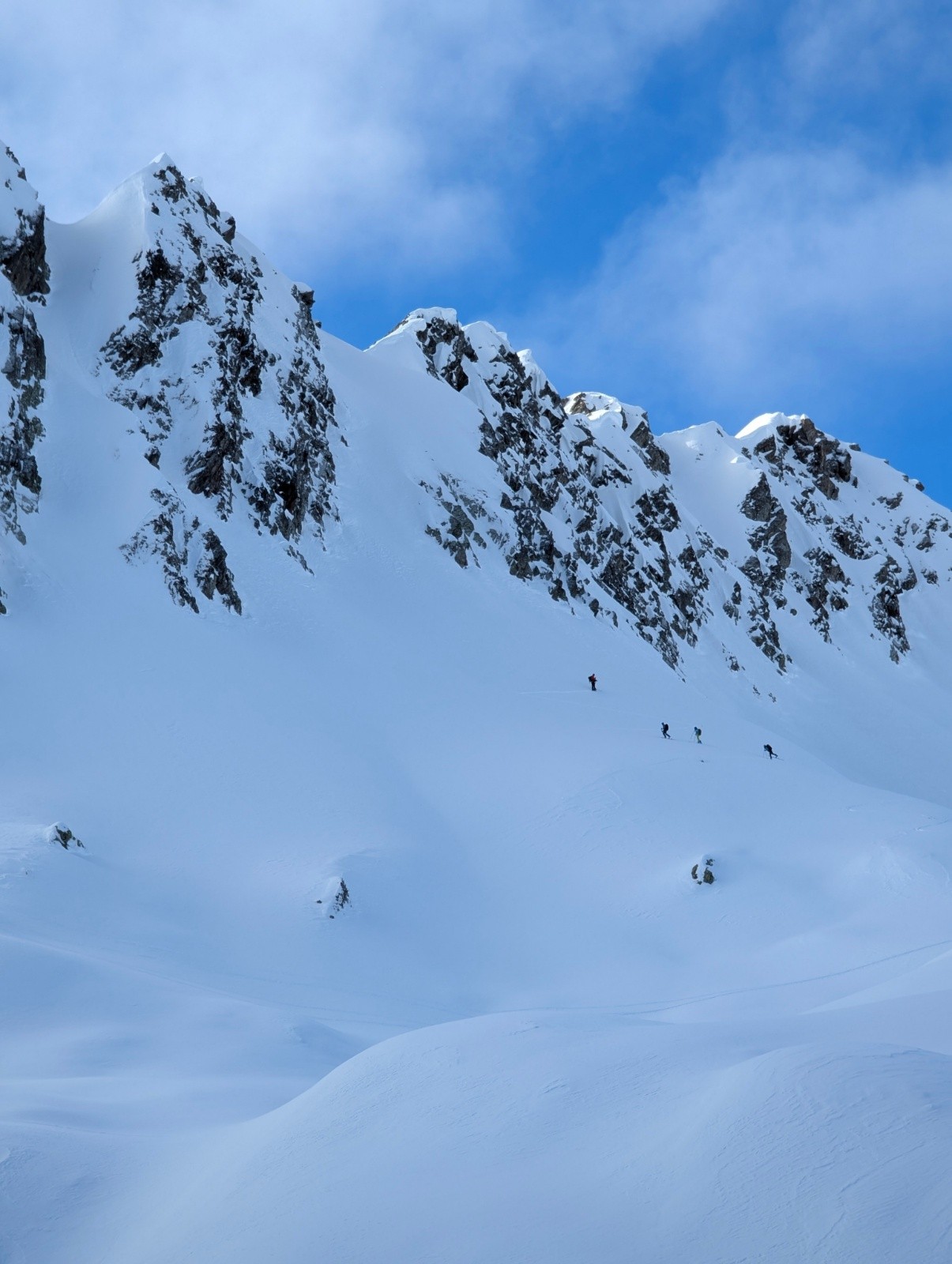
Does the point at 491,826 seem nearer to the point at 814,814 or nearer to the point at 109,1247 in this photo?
the point at 814,814

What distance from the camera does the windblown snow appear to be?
6.44 metres

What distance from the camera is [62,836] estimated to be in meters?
20.5

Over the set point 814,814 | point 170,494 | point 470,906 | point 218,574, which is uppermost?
point 170,494

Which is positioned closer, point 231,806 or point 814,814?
point 231,806

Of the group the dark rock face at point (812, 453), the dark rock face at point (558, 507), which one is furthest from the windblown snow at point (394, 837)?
the dark rock face at point (812, 453)

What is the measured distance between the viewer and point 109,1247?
6.76 meters

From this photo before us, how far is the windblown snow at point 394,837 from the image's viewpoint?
644 centimetres

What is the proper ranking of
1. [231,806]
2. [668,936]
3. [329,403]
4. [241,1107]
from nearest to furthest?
[241,1107] → [668,936] → [231,806] → [329,403]

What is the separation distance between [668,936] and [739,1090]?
1616 cm

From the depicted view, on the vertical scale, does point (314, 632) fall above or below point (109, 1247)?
above

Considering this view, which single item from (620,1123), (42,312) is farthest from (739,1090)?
(42,312)

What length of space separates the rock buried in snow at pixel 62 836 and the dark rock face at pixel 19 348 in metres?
11.9

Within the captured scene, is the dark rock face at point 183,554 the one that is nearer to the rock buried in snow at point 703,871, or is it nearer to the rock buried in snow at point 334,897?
the rock buried in snow at point 334,897

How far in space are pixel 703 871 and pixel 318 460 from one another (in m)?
34.6
